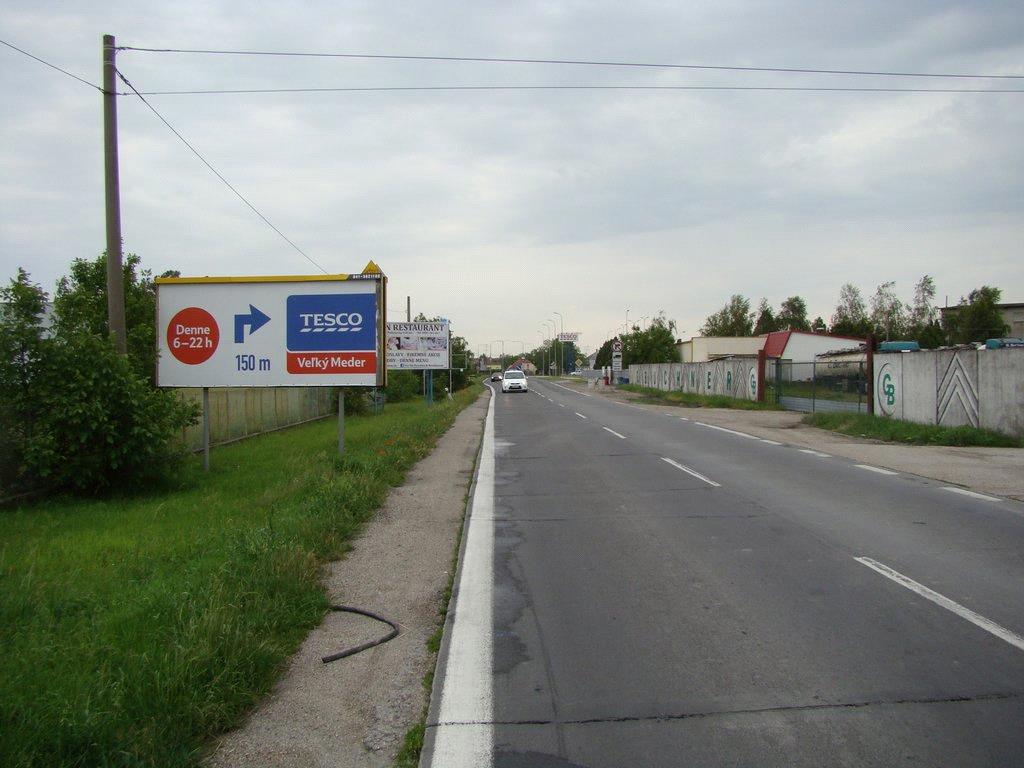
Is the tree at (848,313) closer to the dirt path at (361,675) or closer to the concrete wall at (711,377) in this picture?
the concrete wall at (711,377)

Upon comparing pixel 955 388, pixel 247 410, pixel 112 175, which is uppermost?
pixel 112 175

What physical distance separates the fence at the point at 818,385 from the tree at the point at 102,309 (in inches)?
781

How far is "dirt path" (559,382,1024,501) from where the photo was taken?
1159 centimetres

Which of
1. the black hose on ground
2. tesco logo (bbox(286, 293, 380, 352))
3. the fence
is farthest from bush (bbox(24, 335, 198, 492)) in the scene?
the fence

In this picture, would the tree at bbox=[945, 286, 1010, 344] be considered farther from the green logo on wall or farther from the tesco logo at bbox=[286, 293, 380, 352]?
the tesco logo at bbox=[286, 293, 380, 352]

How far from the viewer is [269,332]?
15109mm

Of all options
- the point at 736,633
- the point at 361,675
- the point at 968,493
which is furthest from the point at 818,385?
the point at 361,675

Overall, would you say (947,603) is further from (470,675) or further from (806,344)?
(806,344)

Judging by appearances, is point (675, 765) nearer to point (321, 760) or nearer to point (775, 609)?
point (321, 760)

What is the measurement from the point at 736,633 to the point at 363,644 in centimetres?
244

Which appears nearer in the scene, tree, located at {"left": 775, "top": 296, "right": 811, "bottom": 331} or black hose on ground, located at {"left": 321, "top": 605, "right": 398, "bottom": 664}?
black hose on ground, located at {"left": 321, "top": 605, "right": 398, "bottom": 664}

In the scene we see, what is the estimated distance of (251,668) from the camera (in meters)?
4.45

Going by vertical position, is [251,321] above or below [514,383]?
above

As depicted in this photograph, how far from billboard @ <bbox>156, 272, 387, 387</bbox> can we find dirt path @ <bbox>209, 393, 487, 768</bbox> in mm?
6915
